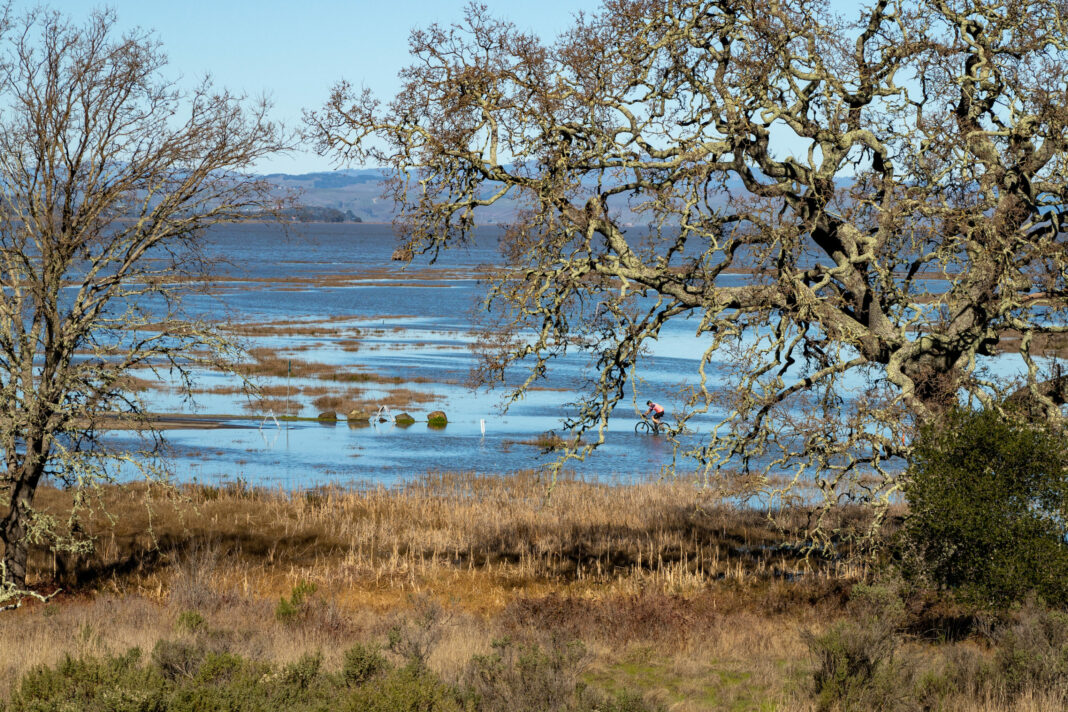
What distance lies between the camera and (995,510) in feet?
35.1

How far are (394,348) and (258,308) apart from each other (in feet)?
74.5

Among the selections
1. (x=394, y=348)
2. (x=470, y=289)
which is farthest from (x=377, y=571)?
(x=470, y=289)

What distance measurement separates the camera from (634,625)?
13289 mm

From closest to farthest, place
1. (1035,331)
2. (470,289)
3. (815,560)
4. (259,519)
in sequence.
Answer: (1035,331)
(815,560)
(259,519)
(470,289)

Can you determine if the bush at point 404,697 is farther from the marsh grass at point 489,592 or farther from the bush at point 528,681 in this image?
the marsh grass at point 489,592

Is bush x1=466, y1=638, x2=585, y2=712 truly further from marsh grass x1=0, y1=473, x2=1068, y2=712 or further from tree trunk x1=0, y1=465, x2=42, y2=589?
tree trunk x1=0, y1=465, x2=42, y2=589

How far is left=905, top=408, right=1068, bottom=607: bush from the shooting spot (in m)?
10.6

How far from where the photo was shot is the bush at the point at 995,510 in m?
10.6

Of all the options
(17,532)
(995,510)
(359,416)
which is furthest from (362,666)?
(359,416)

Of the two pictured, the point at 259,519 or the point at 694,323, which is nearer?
the point at 259,519

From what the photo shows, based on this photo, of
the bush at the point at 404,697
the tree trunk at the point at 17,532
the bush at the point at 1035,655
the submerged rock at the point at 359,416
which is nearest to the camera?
the bush at the point at 404,697

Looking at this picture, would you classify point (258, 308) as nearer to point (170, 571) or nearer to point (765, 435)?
point (170, 571)

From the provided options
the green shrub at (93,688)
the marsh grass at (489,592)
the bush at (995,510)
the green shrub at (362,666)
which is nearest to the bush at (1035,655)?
the marsh grass at (489,592)

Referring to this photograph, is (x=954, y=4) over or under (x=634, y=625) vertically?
over
